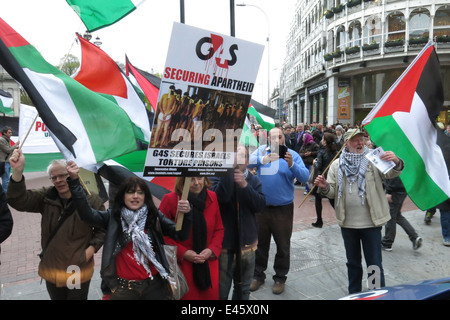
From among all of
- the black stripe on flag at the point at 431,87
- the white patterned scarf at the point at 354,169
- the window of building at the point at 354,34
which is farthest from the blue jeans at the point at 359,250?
the window of building at the point at 354,34

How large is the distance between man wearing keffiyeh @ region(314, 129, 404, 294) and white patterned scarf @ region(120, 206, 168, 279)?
6.55 feet

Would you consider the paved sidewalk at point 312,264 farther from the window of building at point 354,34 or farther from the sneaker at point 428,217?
the window of building at point 354,34

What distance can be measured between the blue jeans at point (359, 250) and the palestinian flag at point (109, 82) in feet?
9.79

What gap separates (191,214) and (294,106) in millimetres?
50647

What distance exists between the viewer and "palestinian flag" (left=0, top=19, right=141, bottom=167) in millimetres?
2779

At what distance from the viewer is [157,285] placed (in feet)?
8.97

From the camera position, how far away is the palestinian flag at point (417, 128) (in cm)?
395

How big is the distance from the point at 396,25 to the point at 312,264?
2784cm

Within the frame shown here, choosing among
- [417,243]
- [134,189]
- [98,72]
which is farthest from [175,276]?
[417,243]

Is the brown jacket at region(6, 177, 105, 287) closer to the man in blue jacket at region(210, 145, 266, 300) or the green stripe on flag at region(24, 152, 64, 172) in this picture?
the man in blue jacket at region(210, 145, 266, 300)

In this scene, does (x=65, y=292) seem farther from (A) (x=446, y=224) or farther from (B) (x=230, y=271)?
(A) (x=446, y=224)

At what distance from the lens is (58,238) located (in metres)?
2.92

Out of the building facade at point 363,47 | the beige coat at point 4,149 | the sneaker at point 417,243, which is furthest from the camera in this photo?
the building facade at point 363,47

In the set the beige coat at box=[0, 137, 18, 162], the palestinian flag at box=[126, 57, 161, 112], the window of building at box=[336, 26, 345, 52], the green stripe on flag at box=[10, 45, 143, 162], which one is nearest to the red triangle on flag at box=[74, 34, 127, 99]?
the palestinian flag at box=[126, 57, 161, 112]
